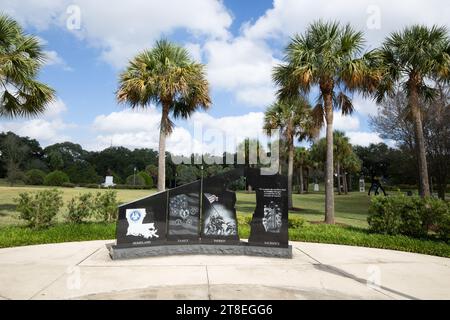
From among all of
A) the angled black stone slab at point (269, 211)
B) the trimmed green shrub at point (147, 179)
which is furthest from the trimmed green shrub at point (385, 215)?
the trimmed green shrub at point (147, 179)

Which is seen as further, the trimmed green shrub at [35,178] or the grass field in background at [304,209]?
the trimmed green shrub at [35,178]

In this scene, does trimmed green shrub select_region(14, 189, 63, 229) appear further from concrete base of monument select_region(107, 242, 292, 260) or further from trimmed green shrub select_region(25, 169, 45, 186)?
trimmed green shrub select_region(25, 169, 45, 186)

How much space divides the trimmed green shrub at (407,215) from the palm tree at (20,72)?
12679mm

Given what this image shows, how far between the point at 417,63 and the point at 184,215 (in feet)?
38.4

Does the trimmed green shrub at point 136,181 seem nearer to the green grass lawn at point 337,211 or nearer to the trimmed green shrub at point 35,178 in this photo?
the trimmed green shrub at point 35,178

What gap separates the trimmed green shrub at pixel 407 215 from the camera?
400 inches

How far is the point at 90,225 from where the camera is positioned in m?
10.9

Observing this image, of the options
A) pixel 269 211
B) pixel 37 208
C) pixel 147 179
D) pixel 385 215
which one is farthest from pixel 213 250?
pixel 147 179

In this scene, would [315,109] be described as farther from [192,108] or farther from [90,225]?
[90,225]

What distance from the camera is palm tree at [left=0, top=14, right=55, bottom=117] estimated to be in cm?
1345

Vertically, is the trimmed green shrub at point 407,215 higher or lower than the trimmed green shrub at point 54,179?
lower

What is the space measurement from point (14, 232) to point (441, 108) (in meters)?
27.4

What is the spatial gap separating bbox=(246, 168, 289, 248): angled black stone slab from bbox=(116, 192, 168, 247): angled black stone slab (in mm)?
2000

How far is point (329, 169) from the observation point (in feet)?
46.4
